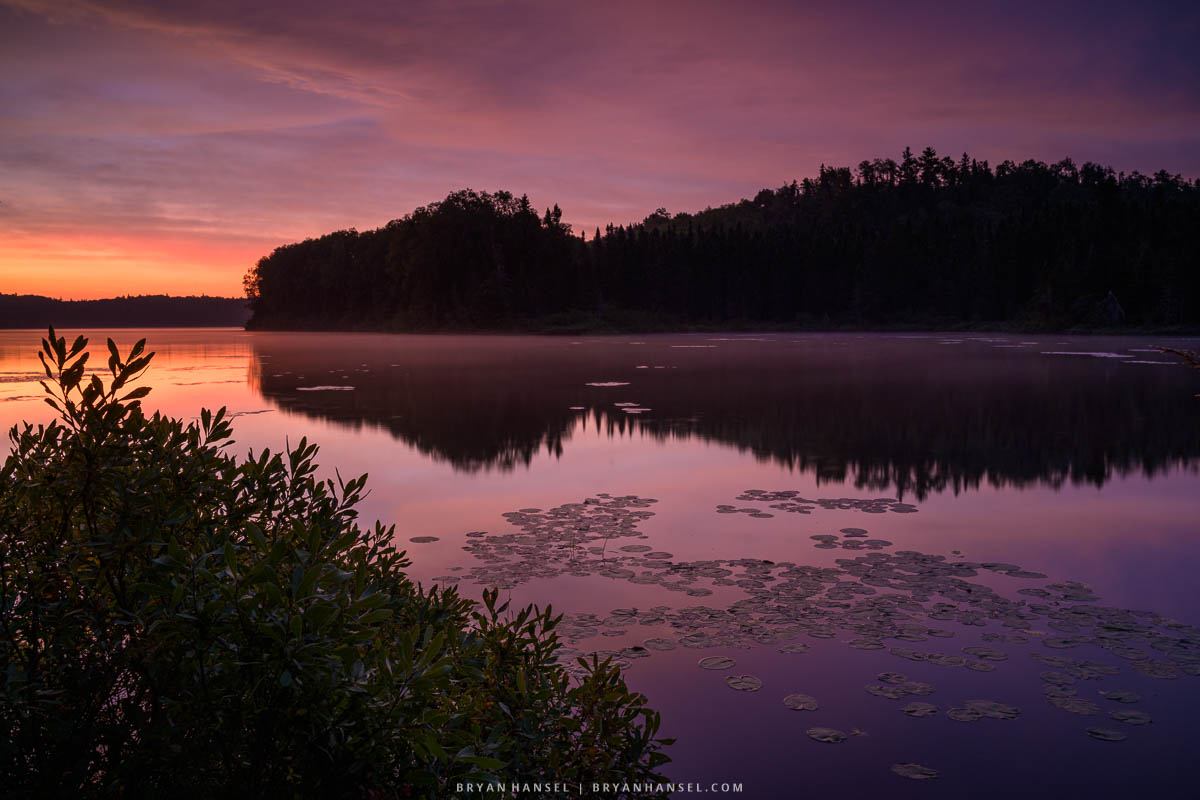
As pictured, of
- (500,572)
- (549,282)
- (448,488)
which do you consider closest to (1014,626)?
(500,572)

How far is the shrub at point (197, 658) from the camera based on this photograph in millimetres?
2514

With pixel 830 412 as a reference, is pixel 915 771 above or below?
below

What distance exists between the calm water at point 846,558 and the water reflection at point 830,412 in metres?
0.18

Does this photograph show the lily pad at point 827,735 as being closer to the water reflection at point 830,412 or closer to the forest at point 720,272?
the water reflection at point 830,412

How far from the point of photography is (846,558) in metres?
10.0

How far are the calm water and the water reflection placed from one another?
0.60ft

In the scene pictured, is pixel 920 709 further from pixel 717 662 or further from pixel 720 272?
pixel 720 272

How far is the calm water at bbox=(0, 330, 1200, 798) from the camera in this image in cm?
575

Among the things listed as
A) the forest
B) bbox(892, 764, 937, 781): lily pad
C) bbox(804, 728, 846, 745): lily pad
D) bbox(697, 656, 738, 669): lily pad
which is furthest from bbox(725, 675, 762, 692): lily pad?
the forest

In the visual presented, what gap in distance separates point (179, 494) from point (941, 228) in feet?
497

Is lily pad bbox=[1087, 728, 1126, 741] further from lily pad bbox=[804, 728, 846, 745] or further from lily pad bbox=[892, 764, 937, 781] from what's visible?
lily pad bbox=[804, 728, 846, 745]

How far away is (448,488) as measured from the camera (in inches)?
587

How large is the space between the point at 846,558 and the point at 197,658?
878cm

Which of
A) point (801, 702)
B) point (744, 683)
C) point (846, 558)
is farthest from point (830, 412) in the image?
point (801, 702)
